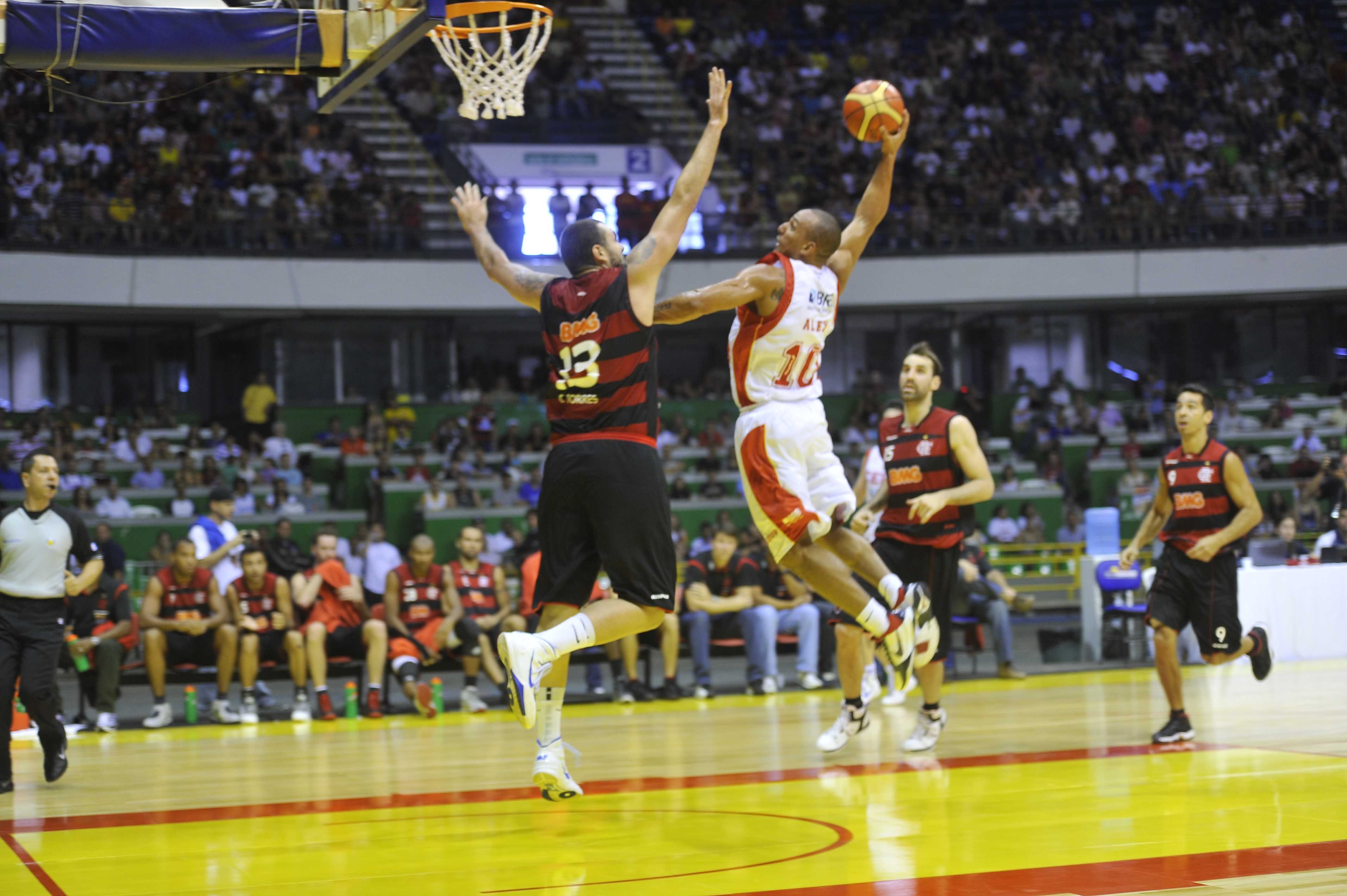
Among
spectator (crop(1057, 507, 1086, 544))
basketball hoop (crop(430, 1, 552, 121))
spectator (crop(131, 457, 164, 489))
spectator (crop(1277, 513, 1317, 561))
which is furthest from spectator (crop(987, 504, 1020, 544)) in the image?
basketball hoop (crop(430, 1, 552, 121))

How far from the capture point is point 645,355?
5.15 m

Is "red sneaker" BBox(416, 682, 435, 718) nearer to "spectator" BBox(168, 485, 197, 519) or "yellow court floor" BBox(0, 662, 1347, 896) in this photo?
Result: "yellow court floor" BBox(0, 662, 1347, 896)

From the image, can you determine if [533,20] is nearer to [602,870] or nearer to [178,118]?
Result: [602,870]

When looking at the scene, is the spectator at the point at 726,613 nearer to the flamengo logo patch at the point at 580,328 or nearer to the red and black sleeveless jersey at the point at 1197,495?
the red and black sleeveless jersey at the point at 1197,495

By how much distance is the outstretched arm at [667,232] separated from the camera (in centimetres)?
505

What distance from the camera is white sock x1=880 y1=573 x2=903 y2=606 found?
6.14 meters

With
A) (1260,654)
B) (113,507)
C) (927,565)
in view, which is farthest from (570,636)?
(113,507)

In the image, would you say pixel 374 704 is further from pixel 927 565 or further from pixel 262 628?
pixel 927 565

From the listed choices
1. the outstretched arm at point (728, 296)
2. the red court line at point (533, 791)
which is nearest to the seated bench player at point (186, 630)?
the red court line at point (533, 791)

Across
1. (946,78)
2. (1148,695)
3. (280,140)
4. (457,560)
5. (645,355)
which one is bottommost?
(1148,695)

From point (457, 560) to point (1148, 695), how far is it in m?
5.46

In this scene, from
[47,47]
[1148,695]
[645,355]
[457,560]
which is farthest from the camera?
[457,560]

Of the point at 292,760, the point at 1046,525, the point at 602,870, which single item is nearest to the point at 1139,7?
the point at 1046,525

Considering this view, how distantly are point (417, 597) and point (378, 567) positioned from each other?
2136mm
